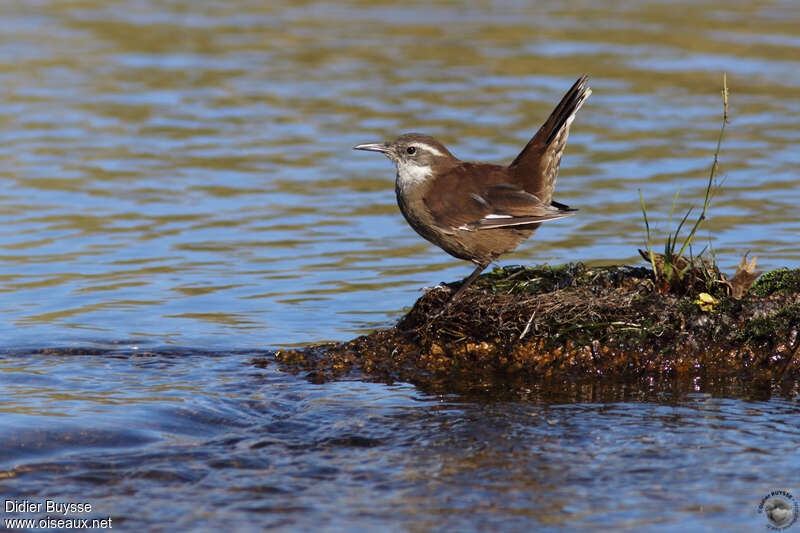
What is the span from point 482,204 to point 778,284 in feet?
7.40

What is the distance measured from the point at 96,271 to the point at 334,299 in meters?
2.53

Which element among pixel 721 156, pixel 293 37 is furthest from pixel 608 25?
pixel 721 156

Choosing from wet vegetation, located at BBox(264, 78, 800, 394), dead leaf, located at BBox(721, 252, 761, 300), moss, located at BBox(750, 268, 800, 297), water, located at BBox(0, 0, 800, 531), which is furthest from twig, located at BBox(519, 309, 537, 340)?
moss, located at BBox(750, 268, 800, 297)

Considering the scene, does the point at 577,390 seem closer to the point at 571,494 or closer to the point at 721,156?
the point at 571,494

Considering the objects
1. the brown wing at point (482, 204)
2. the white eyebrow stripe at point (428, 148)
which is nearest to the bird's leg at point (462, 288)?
the brown wing at point (482, 204)

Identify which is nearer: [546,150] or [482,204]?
[482,204]

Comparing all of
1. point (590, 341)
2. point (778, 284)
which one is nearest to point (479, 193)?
point (590, 341)

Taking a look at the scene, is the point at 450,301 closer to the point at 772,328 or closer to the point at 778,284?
the point at 772,328

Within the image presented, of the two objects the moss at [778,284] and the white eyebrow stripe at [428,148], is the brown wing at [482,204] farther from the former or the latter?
the moss at [778,284]

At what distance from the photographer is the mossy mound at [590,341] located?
309 inches

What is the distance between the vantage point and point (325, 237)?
41.2 ft

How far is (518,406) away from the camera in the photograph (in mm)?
7496

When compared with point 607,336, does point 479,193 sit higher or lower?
higher

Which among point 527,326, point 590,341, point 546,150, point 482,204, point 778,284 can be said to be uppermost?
point 546,150
